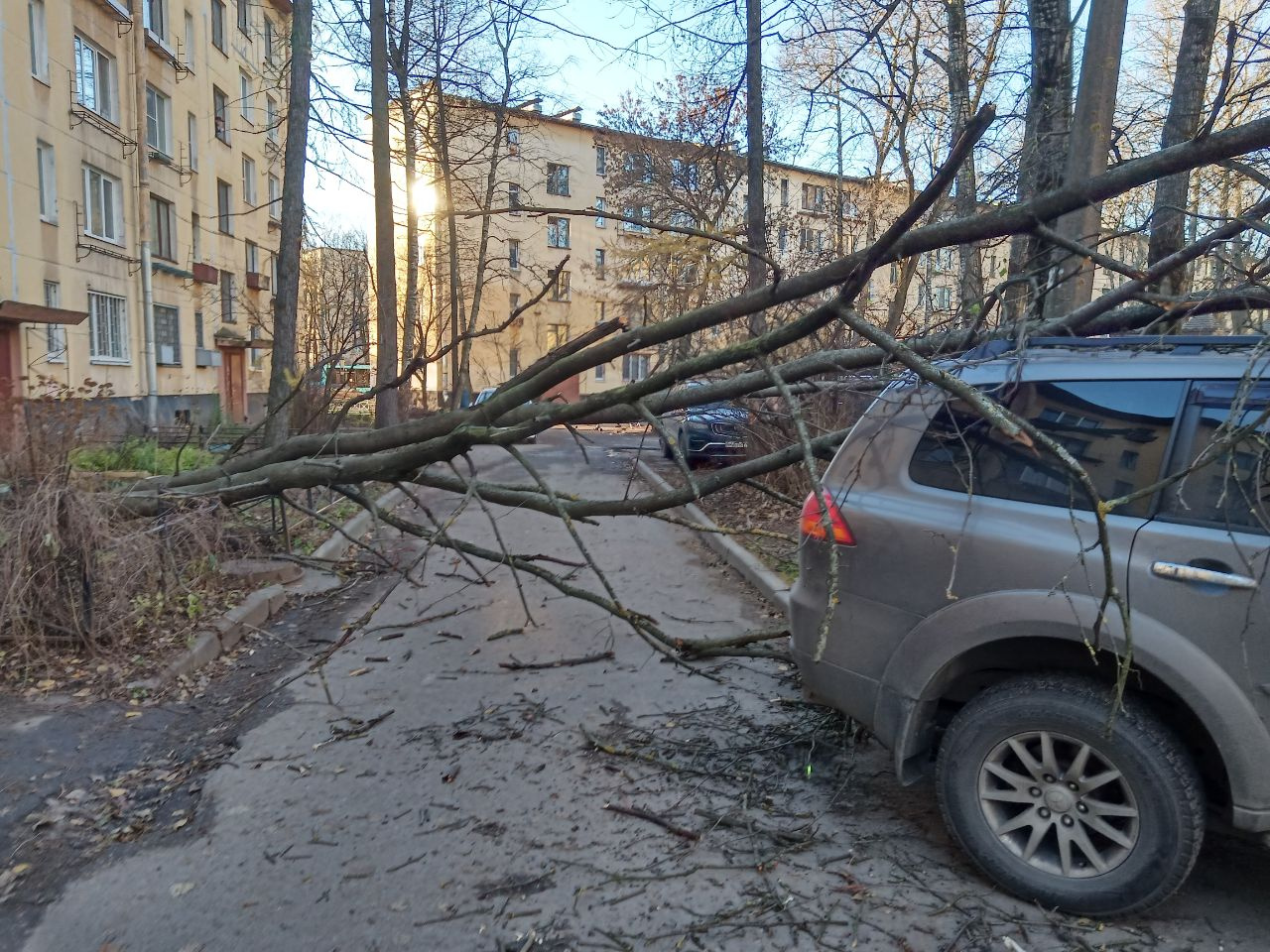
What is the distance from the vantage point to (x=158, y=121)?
25203 mm

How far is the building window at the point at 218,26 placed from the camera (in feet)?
95.5

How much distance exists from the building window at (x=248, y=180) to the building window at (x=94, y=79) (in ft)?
34.6

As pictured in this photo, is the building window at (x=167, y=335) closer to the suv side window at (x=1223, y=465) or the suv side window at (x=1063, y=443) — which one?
the suv side window at (x=1063, y=443)

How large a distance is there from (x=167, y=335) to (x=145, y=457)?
59.0 feet

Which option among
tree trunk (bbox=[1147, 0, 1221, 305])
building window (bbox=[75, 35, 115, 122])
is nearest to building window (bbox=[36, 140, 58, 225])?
building window (bbox=[75, 35, 115, 122])

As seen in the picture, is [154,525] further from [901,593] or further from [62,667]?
[901,593]

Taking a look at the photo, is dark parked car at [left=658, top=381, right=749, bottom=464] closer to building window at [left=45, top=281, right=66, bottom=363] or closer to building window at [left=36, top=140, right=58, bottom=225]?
building window at [left=45, top=281, right=66, bottom=363]

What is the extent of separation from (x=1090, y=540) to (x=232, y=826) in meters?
3.49

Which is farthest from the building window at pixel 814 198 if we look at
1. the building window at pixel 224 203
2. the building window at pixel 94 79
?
the building window at pixel 224 203

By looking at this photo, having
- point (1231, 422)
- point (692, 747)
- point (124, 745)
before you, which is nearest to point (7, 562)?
point (124, 745)

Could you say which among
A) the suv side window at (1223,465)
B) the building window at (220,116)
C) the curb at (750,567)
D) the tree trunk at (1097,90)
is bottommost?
the curb at (750,567)

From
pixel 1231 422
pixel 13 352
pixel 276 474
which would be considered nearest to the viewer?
pixel 1231 422

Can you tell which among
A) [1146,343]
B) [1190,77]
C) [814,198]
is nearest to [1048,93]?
[1190,77]

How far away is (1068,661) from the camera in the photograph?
323cm
